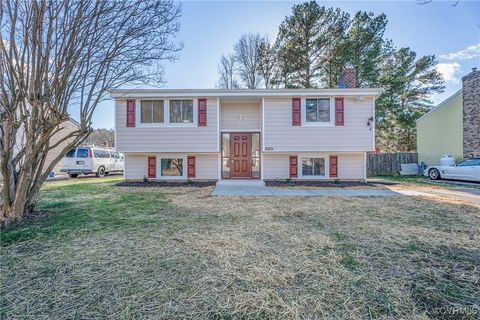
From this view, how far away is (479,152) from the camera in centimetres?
1333

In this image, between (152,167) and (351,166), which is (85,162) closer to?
(152,167)

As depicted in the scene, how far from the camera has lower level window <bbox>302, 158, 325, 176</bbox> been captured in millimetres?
11492

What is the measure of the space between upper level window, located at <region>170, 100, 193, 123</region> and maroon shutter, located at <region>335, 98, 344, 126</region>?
6.54 meters

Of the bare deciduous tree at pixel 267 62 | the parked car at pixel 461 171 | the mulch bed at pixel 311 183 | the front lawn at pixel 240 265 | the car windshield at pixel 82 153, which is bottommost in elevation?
the front lawn at pixel 240 265

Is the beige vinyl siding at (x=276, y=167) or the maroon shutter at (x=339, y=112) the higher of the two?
the maroon shutter at (x=339, y=112)

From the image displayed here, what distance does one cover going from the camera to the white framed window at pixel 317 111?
1091 centimetres

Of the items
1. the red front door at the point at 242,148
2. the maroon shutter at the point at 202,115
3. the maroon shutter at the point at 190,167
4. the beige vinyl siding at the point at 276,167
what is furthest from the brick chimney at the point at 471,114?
the maroon shutter at the point at 190,167

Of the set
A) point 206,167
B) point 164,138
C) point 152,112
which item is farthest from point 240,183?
point 152,112

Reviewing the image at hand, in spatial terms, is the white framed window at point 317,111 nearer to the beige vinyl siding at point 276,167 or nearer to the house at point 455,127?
the beige vinyl siding at point 276,167

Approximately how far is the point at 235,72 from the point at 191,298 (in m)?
24.2

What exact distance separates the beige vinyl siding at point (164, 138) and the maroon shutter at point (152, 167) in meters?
0.69

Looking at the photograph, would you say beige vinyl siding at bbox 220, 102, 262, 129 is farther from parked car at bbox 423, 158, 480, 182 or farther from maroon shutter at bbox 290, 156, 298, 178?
parked car at bbox 423, 158, 480, 182

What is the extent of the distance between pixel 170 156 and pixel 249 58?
15755 millimetres

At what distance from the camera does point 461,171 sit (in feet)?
38.4
